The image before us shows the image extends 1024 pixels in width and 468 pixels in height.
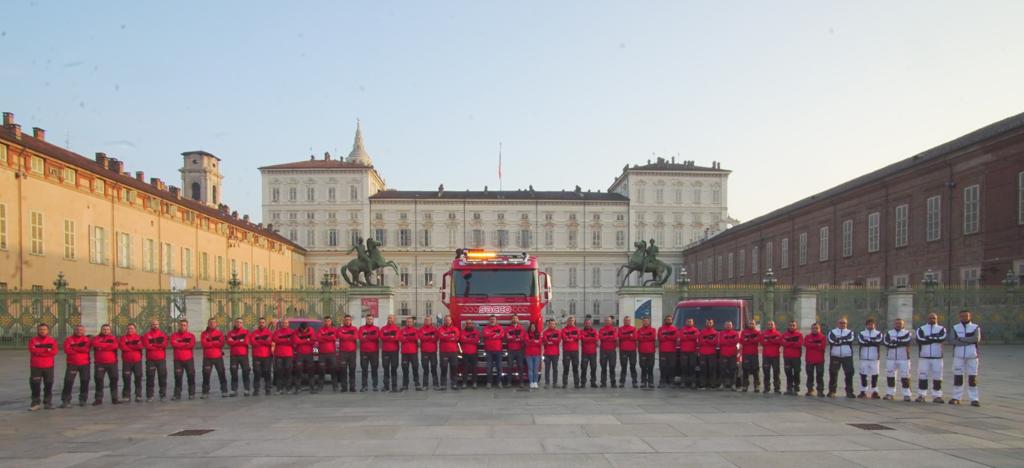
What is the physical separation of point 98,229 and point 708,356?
36.4 metres

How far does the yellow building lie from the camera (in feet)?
110

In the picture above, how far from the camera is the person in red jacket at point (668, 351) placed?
16328 millimetres

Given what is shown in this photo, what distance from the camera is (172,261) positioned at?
50.1m

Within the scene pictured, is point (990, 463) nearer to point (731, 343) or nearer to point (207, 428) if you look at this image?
point (731, 343)

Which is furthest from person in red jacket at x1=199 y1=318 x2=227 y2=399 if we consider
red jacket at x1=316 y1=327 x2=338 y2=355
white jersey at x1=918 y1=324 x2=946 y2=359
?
white jersey at x1=918 y1=324 x2=946 y2=359

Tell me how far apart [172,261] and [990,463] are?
164 ft

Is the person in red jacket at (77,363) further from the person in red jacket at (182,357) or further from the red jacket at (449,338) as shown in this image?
the red jacket at (449,338)

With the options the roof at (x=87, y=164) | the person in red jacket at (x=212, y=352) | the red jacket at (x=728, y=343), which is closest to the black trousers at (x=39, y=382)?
the person in red jacket at (x=212, y=352)

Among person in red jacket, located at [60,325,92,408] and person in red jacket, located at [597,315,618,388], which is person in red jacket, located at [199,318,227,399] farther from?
person in red jacket, located at [597,315,618,388]

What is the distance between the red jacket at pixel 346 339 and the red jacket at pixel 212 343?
233 centimetres

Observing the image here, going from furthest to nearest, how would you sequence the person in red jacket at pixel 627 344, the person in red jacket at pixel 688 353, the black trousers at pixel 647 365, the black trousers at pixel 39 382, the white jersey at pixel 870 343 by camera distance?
the person in red jacket at pixel 627 344
the black trousers at pixel 647 365
the person in red jacket at pixel 688 353
the white jersey at pixel 870 343
the black trousers at pixel 39 382

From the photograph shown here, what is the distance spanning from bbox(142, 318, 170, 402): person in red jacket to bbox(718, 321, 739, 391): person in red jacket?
37.1 ft

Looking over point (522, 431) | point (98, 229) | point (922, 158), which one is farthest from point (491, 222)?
point (522, 431)

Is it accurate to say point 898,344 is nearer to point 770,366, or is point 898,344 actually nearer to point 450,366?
point 770,366
